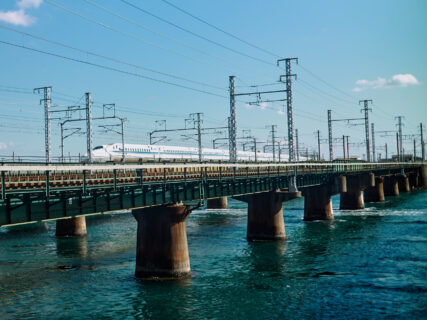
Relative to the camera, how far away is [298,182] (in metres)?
72.6

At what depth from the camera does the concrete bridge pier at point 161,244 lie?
40688 millimetres

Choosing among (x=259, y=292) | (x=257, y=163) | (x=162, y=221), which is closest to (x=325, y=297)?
(x=259, y=292)

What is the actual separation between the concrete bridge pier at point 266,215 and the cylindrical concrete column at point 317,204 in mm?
20116

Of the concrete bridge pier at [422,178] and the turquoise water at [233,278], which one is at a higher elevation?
the concrete bridge pier at [422,178]

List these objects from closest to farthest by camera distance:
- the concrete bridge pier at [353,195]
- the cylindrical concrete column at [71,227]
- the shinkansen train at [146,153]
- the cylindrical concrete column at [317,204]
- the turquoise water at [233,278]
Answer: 1. the turquoise water at [233,278]
2. the cylindrical concrete column at [71,227]
3. the cylindrical concrete column at [317,204]
4. the shinkansen train at [146,153]
5. the concrete bridge pier at [353,195]

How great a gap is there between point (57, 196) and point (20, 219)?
287 cm

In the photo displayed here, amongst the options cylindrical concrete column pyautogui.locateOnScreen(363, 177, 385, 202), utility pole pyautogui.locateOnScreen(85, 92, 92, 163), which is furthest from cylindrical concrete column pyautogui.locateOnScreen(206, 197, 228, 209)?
utility pole pyautogui.locateOnScreen(85, 92, 92, 163)

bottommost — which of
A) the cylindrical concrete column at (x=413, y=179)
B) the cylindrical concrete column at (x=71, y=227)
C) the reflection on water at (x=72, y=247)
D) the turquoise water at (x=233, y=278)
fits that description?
the turquoise water at (x=233, y=278)

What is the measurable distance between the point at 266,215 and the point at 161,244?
2386 centimetres

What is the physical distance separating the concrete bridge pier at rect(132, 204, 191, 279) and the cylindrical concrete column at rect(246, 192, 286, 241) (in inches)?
846

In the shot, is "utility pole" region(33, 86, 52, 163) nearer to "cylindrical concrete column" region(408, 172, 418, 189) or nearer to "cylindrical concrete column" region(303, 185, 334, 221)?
"cylindrical concrete column" region(303, 185, 334, 221)

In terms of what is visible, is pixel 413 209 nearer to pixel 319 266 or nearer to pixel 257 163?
pixel 257 163

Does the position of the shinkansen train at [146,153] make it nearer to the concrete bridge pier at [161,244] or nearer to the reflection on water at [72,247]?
the reflection on water at [72,247]

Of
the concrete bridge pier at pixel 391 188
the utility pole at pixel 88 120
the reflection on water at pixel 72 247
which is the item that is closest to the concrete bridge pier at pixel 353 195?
the concrete bridge pier at pixel 391 188
